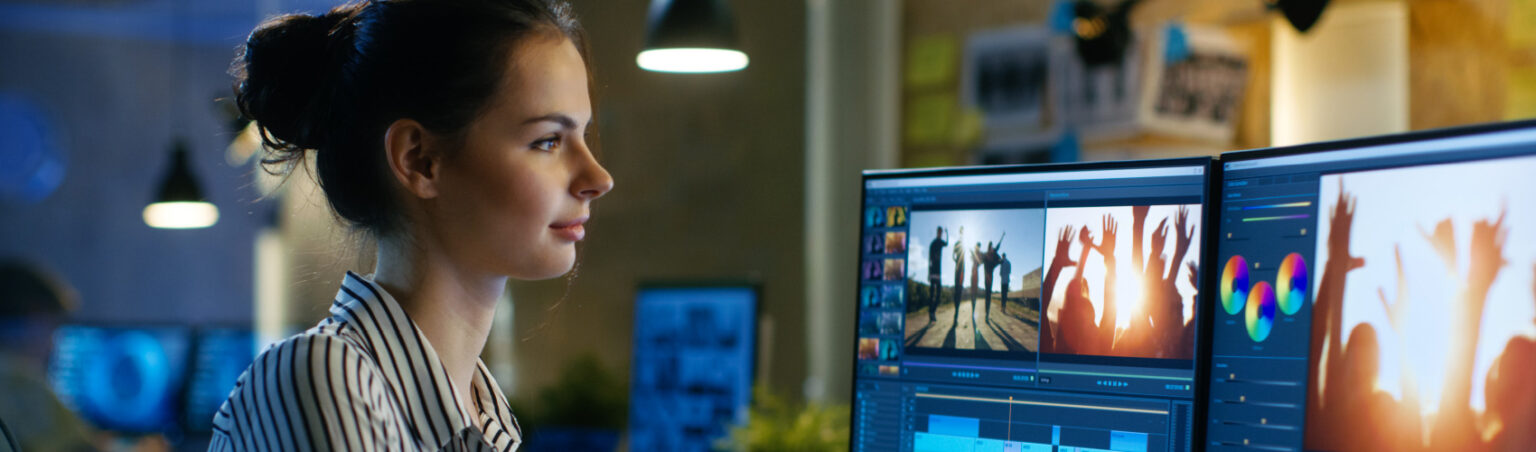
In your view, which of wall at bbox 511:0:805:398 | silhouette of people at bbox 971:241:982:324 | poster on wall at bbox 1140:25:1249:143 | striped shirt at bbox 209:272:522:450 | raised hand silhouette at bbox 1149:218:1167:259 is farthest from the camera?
wall at bbox 511:0:805:398

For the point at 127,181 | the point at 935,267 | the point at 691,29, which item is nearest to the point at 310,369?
the point at 935,267

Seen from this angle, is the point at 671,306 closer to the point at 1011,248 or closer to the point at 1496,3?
the point at 1496,3

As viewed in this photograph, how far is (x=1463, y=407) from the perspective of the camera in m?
0.86

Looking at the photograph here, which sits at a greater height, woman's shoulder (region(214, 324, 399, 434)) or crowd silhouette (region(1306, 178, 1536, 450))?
crowd silhouette (region(1306, 178, 1536, 450))

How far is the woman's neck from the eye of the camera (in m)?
1.12

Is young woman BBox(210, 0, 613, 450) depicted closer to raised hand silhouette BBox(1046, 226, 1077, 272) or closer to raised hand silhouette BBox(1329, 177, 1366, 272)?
raised hand silhouette BBox(1046, 226, 1077, 272)

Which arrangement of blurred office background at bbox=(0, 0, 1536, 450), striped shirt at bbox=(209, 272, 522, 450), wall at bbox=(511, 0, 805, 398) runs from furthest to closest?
wall at bbox=(511, 0, 805, 398)
blurred office background at bbox=(0, 0, 1536, 450)
striped shirt at bbox=(209, 272, 522, 450)

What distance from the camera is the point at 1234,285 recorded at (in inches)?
39.8

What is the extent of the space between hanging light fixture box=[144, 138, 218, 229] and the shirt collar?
3.48 metres

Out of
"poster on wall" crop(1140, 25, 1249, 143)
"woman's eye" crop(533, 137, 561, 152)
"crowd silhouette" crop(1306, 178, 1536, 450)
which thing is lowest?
"crowd silhouette" crop(1306, 178, 1536, 450)

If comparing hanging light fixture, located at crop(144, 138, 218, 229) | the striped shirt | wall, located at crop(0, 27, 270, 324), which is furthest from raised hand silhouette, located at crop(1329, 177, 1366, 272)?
wall, located at crop(0, 27, 270, 324)

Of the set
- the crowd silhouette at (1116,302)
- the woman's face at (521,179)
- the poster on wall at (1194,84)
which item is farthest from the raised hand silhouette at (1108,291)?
the poster on wall at (1194,84)

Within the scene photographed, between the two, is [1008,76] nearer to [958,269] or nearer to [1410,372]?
[958,269]

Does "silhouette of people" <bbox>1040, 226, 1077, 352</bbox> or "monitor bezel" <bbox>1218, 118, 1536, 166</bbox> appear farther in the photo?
"silhouette of people" <bbox>1040, 226, 1077, 352</bbox>
